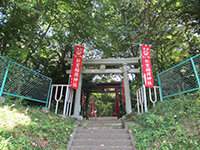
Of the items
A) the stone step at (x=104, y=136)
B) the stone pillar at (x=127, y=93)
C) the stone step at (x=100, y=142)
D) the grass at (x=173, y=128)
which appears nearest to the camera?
the grass at (x=173, y=128)

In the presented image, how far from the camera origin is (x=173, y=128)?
3217 millimetres

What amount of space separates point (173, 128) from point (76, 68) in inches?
191

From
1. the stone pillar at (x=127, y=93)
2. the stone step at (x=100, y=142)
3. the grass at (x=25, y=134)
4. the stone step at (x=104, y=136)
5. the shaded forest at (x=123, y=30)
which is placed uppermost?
the shaded forest at (x=123, y=30)

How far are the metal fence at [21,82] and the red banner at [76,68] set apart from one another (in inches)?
46.7

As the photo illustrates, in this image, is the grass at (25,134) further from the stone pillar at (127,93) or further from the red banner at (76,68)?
the stone pillar at (127,93)

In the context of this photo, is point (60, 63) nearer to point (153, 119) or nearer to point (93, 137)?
point (93, 137)

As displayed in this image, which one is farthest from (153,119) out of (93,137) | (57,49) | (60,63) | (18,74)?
(57,49)

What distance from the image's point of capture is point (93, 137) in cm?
406

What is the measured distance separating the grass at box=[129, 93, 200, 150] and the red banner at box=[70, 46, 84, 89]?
11.6 ft

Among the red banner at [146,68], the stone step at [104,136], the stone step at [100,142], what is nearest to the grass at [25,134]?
the stone step at [100,142]

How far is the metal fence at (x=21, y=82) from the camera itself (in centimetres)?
372

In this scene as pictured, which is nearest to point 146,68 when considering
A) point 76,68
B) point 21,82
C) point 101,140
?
point 76,68

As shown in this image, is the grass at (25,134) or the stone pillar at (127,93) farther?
the stone pillar at (127,93)

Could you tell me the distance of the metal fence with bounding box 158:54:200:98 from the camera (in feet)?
13.3
